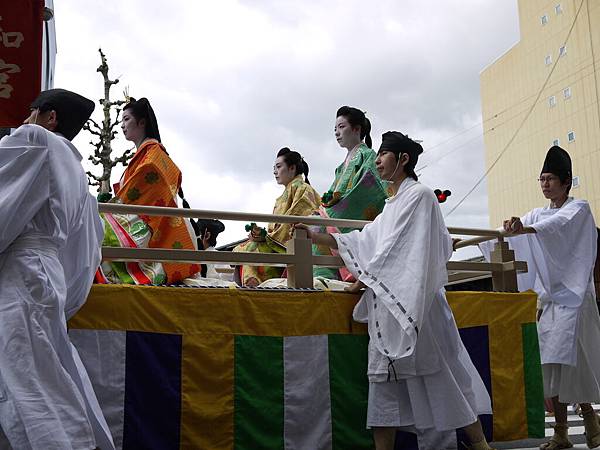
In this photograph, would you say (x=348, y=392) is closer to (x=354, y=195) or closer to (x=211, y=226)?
(x=354, y=195)

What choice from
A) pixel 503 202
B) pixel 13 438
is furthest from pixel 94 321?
pixel 503 202

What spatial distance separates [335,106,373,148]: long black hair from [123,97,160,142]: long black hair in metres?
1.42

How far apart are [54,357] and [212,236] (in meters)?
4.78

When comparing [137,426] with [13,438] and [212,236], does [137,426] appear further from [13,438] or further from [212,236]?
[212,236]

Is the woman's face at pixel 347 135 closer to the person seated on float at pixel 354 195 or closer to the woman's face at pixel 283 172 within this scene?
the person seated on float at pixel 354 195

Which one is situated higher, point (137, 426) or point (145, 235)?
point (145, 235)

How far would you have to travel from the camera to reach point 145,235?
438 cm

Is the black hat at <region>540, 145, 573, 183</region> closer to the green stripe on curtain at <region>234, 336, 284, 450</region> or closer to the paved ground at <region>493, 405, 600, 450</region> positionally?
the paved ground at <region>493, 405, 600, 450</region>

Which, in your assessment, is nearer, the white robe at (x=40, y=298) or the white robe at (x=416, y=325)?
the white robe at (x=40, y=298)

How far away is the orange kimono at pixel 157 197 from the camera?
4480mm

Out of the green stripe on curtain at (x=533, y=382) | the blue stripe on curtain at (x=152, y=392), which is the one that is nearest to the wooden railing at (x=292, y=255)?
the green stripe on curtain at (x=533, y=382)

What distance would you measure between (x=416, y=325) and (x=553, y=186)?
1.98 meters

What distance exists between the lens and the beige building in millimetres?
17469

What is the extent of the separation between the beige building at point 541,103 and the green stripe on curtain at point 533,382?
43.0 ft
